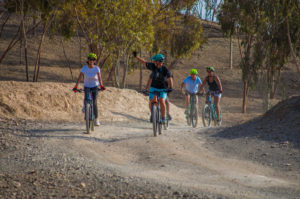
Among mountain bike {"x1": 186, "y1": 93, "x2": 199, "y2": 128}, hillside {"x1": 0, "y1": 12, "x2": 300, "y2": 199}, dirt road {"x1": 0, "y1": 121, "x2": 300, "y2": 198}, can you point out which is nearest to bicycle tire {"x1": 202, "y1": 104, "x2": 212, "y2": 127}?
mountain bike {"x1": 186, "y1": 93, "x2": 199, "y2": 128}

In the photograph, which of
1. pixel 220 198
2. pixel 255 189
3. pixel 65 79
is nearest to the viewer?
pixel 220 198

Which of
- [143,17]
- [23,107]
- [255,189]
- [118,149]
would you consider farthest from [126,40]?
[255,189]

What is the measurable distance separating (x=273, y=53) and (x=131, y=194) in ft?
64.9

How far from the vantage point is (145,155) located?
8.19 m

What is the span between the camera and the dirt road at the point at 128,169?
5.52m

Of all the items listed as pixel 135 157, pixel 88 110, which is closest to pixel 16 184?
pixel 135 157

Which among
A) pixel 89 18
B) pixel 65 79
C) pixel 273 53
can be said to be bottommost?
pixel 65 79

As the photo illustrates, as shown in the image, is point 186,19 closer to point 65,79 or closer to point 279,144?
point 65,79

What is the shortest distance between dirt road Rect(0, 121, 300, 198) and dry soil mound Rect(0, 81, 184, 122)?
15.5 ft

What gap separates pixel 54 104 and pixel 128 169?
997cm

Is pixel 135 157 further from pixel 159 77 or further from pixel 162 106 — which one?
pixel 159 77

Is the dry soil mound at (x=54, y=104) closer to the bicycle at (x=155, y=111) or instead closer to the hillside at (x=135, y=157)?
the hillside at (x=135, y=157)

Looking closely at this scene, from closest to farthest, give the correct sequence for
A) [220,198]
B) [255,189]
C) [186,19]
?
[220,198] < [255,189] < [186,19]

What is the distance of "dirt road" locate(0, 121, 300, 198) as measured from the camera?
552 centimetres
